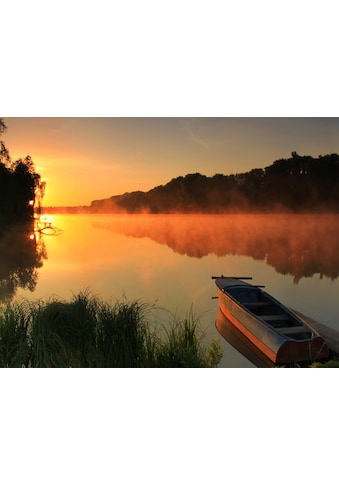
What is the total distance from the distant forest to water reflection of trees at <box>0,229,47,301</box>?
795 millimetres

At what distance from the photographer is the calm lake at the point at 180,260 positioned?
4.38 m

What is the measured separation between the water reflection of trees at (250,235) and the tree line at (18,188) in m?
0.88

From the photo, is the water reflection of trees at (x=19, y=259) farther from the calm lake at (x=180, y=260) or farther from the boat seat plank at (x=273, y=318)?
the boat seat plank at (x=273, y=318)

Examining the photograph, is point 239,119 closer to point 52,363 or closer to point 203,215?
point 203,215

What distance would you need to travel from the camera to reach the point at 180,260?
16.1 feet

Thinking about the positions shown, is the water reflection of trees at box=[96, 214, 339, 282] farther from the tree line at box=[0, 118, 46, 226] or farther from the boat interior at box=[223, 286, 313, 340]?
the tree line at box=[0, 118, 46, 226]

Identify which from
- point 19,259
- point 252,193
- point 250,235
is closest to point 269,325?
point 250,235

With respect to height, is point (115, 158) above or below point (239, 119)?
below

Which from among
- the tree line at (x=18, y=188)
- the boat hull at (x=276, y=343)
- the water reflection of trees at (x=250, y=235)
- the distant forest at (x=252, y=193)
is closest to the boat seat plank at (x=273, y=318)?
the boat hull at (x=276, y=343)

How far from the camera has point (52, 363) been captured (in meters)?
3.94

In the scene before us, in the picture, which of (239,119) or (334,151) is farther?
(334,151)

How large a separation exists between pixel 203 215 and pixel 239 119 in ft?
4.63

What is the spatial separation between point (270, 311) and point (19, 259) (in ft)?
10.6
